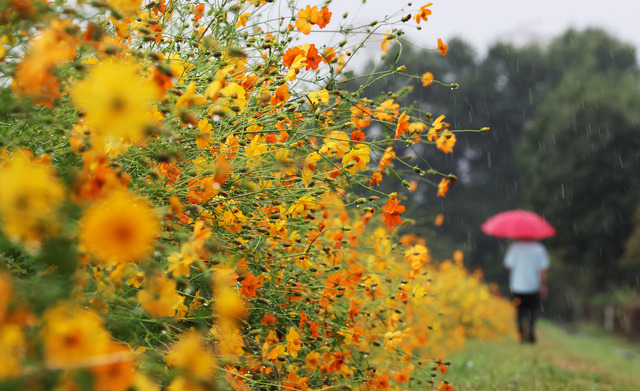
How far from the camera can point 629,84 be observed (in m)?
16.3

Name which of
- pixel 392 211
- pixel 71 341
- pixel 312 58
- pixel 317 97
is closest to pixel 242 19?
pixel 312 58

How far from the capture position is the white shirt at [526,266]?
271 inches

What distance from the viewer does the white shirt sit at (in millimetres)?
6871

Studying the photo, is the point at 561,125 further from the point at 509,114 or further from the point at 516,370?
the point at 516,370

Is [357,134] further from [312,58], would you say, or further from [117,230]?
[117,230]

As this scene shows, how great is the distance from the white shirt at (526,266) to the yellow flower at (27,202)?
6.80 m

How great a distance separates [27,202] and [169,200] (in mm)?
634

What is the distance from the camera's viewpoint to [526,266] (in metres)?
7.03

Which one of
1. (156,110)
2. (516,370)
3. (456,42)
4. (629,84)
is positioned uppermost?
(456,42)

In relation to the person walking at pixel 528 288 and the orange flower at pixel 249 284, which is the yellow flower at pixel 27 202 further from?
the person walking at pixel 528 288

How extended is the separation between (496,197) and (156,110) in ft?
66.9

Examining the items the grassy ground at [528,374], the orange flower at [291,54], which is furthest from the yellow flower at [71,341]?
the grassy ground at [528,374]

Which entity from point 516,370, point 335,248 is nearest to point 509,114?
point 516,370

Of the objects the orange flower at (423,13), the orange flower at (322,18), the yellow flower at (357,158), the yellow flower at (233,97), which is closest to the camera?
the yellow flower at (233,97)
